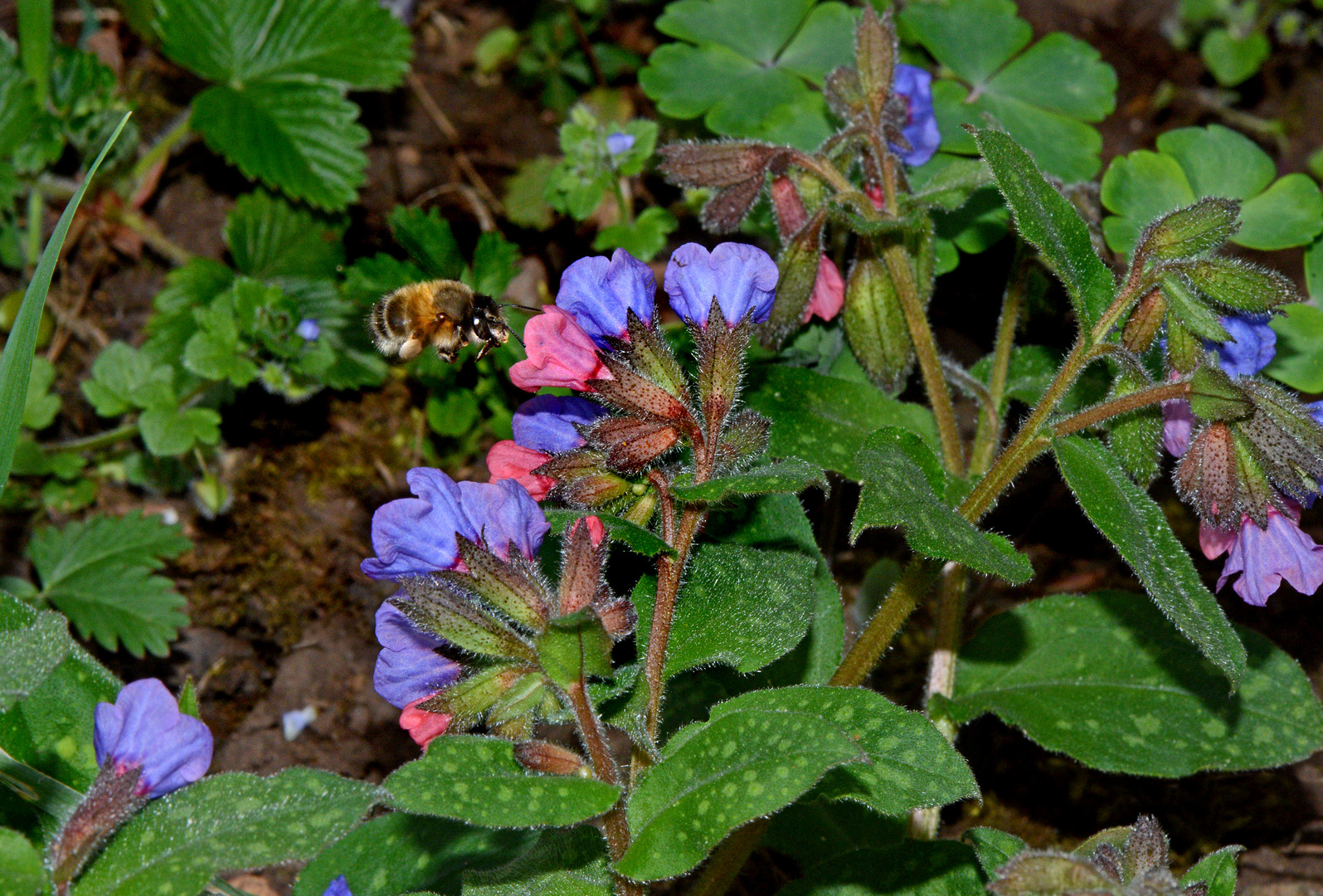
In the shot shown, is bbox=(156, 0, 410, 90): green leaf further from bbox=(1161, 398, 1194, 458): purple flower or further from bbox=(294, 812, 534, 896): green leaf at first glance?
bbox=(1161, 398, 1194, 458): purple flower

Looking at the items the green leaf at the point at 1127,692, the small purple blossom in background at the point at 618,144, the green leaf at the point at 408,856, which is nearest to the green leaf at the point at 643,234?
the small purple blossom in background at the point at 618,144

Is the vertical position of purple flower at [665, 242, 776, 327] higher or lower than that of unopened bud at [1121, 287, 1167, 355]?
higher

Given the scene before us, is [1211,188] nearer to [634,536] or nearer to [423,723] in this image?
[634,536]

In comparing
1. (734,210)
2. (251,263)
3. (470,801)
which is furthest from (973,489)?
(251,263)

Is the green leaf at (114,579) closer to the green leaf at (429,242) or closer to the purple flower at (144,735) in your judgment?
the green leaf at (429,242)

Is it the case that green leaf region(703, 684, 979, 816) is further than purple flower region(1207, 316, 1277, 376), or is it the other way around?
purple flower region(1207, 316, 1277, 376)

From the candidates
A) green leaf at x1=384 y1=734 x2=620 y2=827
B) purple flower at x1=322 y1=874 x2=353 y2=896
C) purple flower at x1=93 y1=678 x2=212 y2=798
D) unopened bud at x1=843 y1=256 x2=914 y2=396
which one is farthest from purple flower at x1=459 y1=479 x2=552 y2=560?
unopened bud at x1=843 y1=256 x2=914 y2=396
